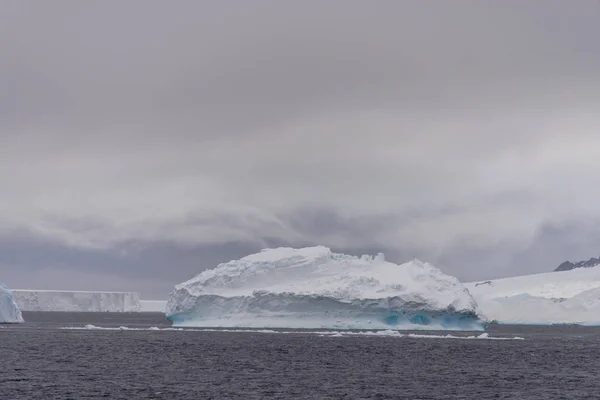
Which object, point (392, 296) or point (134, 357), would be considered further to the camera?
point (392, 296)

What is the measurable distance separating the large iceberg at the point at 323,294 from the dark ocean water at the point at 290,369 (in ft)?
17.0

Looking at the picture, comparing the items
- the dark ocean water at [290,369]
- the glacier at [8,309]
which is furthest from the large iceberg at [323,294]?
the glacier at [8,309]

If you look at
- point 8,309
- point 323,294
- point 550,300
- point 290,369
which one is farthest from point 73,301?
point 290,369

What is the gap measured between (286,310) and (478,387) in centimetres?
4286

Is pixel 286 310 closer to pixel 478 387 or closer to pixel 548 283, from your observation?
pixel 478 387

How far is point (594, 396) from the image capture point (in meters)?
36.1

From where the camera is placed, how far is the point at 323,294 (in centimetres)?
7712

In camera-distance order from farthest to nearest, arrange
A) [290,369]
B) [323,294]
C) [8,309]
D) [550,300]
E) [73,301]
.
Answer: [73,301] → [550,300] → [8,309] → [323,294] → [290,369]

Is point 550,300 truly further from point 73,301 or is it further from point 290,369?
point 290,369

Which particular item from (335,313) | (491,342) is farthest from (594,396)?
(335,313)

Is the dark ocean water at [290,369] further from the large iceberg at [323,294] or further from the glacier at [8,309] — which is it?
the glacier at [8,309]

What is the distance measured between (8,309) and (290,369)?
58.2 metres

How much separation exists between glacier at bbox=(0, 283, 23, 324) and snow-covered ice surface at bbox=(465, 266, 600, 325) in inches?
2352

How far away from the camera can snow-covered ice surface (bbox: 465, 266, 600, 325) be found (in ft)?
417
